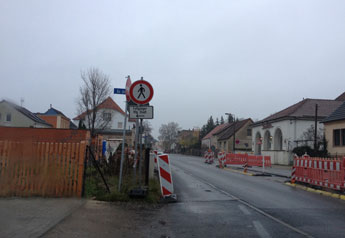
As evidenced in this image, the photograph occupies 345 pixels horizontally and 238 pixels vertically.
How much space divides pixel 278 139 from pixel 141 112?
39.0m

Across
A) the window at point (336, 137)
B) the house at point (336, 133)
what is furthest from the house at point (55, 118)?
the window at point (336, 137)

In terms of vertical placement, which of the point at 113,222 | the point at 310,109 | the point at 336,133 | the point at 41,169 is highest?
the point at 310,109

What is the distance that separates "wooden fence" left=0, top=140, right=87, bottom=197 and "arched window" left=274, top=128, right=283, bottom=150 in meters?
38.6

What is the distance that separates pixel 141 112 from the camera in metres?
8.95

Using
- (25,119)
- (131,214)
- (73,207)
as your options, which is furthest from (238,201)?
(25,119)

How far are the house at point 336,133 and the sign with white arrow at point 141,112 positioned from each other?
25029mm

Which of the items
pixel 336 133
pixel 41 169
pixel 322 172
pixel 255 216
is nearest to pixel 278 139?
pixel 336 133

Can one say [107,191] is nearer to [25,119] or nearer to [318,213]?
[318,213]

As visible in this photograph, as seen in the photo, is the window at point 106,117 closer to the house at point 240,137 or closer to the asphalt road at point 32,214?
the asphalt road at point 32,214

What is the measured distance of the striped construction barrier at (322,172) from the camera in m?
11.7

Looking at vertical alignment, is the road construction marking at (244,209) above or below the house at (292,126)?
below

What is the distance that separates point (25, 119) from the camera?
42.6m

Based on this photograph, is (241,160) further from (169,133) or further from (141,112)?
(169,133)

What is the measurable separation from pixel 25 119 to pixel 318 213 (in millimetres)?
41739
